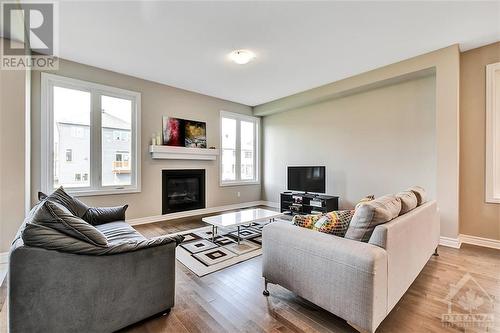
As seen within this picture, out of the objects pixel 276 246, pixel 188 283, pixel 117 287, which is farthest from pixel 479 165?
pixel 117 287

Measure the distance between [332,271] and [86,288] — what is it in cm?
161

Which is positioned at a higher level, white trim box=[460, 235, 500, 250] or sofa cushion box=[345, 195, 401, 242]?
sofa cushion box=[345, 195, 401, 242]

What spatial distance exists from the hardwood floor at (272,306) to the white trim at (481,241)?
72 centimetres

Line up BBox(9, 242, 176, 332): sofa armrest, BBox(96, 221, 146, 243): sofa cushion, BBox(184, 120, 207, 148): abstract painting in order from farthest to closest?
BBox(184, 120, 207, 148): abstract painting → BBox(96, 221, 146, 243): sofa cushion → BBox(9, 242, 176, 332): sofa armrest

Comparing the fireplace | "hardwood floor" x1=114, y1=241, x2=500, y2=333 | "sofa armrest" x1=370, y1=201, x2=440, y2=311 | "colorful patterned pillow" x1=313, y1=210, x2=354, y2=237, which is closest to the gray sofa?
"hardwood floor" x1=114, y1=241, x2=500, y2=333

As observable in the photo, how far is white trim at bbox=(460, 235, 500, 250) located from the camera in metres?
3.16

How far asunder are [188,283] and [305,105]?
466 centimetres

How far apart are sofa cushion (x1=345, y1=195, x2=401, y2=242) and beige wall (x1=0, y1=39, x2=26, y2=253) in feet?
12.5

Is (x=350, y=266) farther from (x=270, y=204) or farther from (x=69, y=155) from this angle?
(x=270, y=204)

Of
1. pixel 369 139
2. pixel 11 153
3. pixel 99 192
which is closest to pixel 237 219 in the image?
pixel 99 192

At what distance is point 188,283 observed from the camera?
2252 mm

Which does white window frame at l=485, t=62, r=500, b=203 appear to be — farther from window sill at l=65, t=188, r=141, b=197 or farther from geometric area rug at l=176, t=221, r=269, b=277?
window sill at l=65, t=188, r=141, b=197

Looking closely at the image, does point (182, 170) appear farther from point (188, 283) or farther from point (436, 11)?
point (436, 11)

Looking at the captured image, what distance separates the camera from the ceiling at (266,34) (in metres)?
2.47
